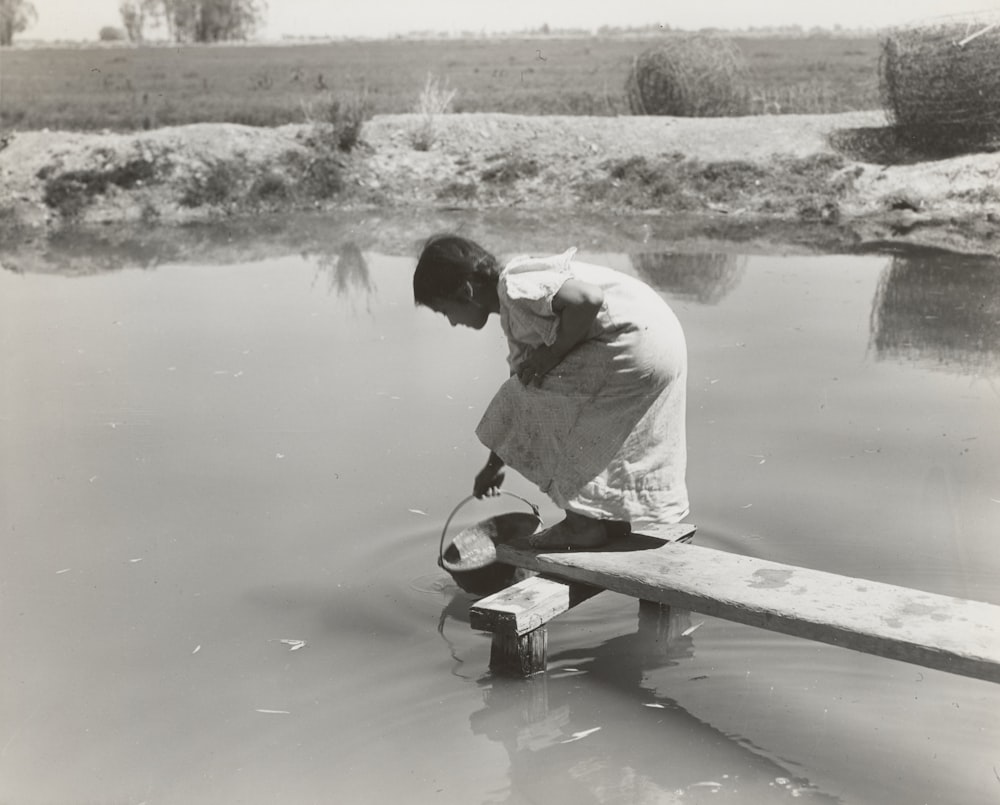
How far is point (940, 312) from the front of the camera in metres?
8.27

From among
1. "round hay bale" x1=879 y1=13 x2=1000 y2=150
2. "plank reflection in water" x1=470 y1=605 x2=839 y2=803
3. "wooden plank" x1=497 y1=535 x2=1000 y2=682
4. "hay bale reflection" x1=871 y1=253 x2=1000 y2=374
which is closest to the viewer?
"wooden plank" x1=497 y1=535 x2=1000 y2=682

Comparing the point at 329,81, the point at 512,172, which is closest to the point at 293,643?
the point at 512,172

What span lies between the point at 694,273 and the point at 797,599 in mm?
7195

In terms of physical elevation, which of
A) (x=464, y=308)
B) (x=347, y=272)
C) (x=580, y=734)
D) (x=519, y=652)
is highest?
(x=464, y=308)

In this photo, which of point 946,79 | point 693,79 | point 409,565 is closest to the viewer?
point 409,565

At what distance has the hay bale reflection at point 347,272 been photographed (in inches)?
387

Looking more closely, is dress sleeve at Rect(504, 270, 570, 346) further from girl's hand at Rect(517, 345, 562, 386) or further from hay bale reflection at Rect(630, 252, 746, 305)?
hay bale reflection at Rect(630, 252, 746, 305)

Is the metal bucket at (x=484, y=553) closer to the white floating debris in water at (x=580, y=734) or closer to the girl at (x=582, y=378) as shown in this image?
the girl at (x=582, y=378)

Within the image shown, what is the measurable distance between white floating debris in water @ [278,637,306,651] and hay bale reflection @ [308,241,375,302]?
5.61 metres

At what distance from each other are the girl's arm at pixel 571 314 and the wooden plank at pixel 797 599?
667 millimetres

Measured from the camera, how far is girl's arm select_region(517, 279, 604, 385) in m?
3.59

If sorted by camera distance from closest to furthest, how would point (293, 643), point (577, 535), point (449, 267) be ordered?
point (449, 267) → point (577, 535) → point (293, 643)

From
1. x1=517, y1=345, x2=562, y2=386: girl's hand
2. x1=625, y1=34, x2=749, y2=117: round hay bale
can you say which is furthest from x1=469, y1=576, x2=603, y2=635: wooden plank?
x1=625, y1=34, x2=749, y2=117: round hay bale

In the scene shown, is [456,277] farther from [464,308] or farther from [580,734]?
[580,734]
